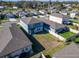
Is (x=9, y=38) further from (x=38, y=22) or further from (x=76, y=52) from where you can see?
(x=38, y=22)

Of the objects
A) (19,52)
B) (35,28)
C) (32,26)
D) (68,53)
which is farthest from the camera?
(35,28)

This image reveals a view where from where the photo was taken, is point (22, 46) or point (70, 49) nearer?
point (70, 49)

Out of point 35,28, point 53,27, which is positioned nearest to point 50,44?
point 53,27

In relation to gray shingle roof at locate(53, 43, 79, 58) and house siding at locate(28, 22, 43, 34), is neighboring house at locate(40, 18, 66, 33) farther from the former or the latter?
gray shingle roof at locate(53, 43, 79, 58)

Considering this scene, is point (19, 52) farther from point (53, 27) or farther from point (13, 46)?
point (53, 27)

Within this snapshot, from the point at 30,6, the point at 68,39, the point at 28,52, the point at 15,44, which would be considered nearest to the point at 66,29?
the point at 68,39

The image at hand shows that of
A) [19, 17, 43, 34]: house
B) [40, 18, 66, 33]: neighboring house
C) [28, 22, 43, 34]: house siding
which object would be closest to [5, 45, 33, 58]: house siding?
[19, 17, 43, 34]: house

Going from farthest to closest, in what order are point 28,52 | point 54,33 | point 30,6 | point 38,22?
point 30,6
point 38,22
point 54,33
point 28,52

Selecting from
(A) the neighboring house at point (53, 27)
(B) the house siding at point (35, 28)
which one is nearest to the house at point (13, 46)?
(B) the house siding at point (35, 28)
